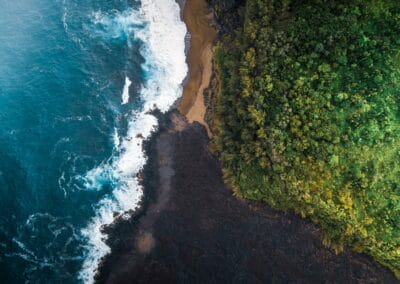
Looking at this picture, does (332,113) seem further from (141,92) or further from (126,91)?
A: (126,91)

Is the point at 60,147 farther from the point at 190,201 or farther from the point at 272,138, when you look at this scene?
the point at 272,138

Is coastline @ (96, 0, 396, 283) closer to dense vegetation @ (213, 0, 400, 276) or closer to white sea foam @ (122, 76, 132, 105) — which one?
dense vegetation @ (213, 0, 400, 276)

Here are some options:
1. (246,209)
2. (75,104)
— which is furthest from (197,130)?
(75,104)

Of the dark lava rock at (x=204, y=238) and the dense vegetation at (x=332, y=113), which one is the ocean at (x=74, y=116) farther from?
the dense vegetation at (x=332, y=113)

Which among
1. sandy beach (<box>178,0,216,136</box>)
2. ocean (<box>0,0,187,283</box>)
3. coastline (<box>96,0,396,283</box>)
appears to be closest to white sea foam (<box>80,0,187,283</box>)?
ocean (<box>0,0,187,283</box>)

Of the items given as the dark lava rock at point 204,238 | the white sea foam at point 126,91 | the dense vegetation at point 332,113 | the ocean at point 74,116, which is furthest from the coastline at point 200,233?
the white sea foam at point 126,91

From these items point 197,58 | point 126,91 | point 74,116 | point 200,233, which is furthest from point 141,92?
point 200,233
